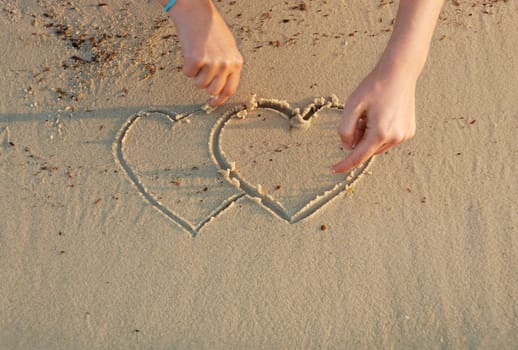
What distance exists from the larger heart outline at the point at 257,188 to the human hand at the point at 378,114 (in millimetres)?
462

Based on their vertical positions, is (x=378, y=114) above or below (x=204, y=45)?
below

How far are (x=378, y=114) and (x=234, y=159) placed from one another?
2.47 feet

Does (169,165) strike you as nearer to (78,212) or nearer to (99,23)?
(78,212)

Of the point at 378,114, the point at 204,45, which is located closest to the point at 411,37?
the point at 378,114

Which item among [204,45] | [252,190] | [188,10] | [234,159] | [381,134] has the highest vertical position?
[188,10]

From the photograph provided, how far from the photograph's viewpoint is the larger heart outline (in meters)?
2.40

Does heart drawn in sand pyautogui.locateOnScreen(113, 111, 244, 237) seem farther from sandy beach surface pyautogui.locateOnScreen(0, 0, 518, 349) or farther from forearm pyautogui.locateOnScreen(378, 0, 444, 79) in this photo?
forearm pyautogui.locateOnScreen(378, 0, 444, 79)

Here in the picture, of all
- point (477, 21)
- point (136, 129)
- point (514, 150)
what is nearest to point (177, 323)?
point (136, 129)

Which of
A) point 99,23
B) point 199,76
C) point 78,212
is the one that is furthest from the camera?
point 99,23

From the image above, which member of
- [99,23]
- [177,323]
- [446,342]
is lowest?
[177,323]

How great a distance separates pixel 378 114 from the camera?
6.15 feet

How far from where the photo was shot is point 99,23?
8.60 ft

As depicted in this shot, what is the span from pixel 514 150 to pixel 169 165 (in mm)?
1432

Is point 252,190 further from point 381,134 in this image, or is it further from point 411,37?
point 411,37
